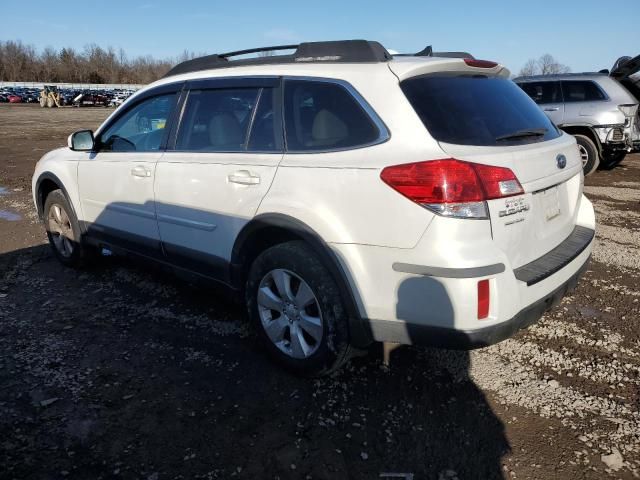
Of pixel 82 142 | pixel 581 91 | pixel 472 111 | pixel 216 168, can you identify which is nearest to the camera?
pixel 472 111

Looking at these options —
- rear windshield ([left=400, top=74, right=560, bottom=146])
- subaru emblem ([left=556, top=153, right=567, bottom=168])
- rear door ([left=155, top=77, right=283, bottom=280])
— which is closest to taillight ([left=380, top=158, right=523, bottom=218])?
rear windshield ([left=400, top=74, right=560, bottom=146])

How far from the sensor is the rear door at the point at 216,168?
3.07 m

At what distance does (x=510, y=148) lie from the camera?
2.56m

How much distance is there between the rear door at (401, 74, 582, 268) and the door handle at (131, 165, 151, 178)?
2116mm

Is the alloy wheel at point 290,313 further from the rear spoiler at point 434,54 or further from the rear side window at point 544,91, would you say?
the rear side window at point 544,91

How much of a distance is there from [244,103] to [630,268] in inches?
155

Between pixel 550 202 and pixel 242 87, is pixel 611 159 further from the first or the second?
pixel 242 87

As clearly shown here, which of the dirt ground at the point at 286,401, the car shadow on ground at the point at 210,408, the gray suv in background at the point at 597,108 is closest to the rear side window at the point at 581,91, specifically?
the gray suv in background at the point at 597,108

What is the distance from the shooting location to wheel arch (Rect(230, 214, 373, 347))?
263 cm

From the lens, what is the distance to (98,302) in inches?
166

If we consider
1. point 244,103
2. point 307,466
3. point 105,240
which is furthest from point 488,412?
point 105,240

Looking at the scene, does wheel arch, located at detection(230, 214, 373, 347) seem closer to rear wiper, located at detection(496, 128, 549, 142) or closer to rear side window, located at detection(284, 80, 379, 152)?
rear side window, located at detection(284, 80, 379, 152)

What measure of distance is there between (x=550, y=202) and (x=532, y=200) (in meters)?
0.27

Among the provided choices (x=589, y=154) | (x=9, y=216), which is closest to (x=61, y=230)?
(x=9, y=216)
